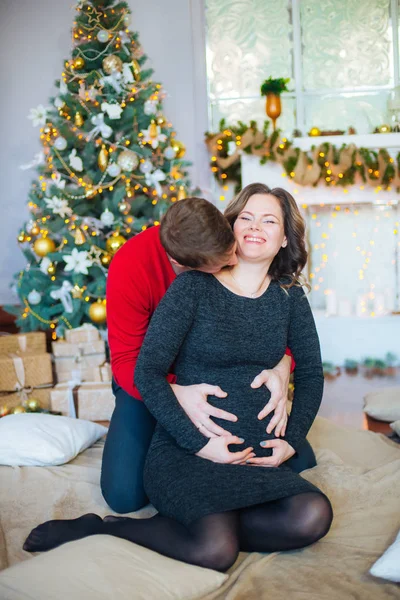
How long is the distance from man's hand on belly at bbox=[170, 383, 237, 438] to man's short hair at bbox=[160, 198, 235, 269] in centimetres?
32

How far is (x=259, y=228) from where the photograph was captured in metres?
1.81

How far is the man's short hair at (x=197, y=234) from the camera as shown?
162cm

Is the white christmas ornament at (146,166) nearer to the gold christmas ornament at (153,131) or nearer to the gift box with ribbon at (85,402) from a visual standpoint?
the gold christmas ornament at (153,131)

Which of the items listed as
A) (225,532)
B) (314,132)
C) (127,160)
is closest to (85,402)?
(127,160)

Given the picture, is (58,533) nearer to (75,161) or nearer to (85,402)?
(85,402)

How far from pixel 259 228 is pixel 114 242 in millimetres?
2086

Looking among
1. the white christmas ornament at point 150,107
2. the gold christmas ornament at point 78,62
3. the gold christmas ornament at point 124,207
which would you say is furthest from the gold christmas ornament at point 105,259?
the gold christmas ornament at point 78,62

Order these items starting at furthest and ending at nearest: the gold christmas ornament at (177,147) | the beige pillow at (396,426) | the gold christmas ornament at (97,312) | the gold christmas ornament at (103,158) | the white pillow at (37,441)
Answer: the gold christmas ornament at (177,147) < the gold christmas ornament at (103,158) < the gold christmas ornament at (97,312) < the beige pillow at (396,426) < the white pillow at (37,441)

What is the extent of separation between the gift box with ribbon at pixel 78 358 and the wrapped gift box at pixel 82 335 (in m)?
0.03

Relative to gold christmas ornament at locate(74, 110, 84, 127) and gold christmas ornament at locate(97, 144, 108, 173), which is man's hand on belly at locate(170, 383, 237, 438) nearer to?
gold christmas ornament at locate(97, 144, 108, 173)

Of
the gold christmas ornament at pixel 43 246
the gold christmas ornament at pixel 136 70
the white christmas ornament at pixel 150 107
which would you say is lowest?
the gold christmas ornament at pixel 43 246

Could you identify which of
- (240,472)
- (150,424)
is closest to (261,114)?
(150,424)

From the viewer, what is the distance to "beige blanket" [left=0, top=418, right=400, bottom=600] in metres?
1.46

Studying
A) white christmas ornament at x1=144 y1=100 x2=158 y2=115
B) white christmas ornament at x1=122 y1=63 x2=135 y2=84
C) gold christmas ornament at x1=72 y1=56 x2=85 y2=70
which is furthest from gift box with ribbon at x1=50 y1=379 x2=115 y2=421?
gold christmas ornament at x1=72 y1=56 x2=85 y2=70
